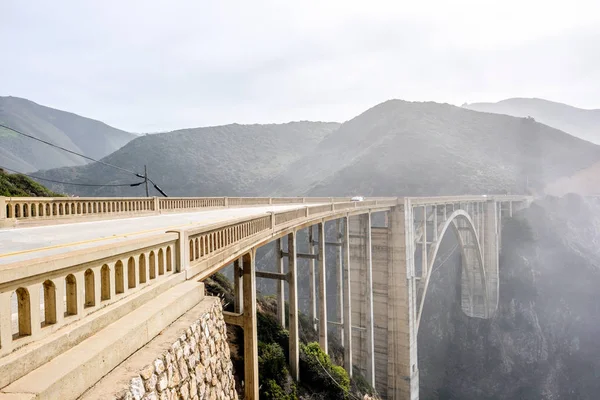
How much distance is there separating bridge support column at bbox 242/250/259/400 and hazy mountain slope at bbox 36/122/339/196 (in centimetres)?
11605

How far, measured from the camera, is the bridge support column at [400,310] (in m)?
24.7

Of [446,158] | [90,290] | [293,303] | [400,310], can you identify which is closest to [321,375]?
[293,303]

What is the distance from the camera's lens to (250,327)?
8875 millimetres

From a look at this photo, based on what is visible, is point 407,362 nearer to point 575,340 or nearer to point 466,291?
point 466,291

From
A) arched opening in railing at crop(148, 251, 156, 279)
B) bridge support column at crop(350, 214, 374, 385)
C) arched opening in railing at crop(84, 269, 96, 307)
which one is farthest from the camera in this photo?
bridge support column at crop(350, 214, 374, 385)

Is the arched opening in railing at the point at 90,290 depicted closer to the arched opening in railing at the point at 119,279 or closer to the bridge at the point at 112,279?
the bridge at the point at 112,279

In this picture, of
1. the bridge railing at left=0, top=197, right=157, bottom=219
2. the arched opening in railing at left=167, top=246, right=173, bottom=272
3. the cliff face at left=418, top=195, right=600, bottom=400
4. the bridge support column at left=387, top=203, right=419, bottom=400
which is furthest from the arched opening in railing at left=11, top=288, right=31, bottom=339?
the cliff face at left=418, top=195, right=600, bottom=400

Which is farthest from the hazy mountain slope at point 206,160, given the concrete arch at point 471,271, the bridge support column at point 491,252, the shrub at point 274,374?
the shrub at point 274,374

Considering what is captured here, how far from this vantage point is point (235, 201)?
20875mm

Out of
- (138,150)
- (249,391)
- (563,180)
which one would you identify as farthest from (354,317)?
(138,150)

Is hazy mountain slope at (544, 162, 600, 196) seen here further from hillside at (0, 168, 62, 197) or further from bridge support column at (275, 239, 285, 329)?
hillside at (0, 168, 62, 197)

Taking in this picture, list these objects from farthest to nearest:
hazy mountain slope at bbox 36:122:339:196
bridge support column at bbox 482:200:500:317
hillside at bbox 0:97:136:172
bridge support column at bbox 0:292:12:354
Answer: hillside at bbox 0:97:136:172
hazy mountain slope at bbox 36:122:339:196
bridge support column at bbox 482:200:500:317
bridge support column at bbox 0:292:12:354

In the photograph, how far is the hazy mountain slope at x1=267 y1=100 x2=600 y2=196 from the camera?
280 feet

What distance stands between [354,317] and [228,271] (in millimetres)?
50400
